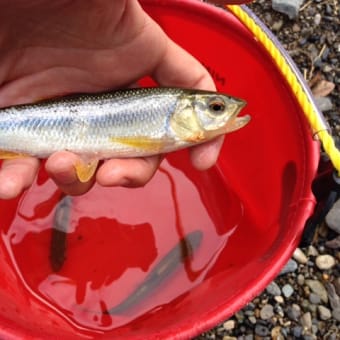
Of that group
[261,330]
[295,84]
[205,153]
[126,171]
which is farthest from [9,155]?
[261,330]

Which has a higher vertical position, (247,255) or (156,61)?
(156,61)

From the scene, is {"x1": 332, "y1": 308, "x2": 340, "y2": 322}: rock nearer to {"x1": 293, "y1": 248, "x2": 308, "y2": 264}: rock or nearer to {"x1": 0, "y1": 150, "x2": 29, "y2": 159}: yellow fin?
{"x1": 293, "y1": 248, "x2": 308, "y2": 264}: rock

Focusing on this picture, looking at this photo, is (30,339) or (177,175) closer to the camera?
(30,339)

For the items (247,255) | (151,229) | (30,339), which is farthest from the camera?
(151,229)

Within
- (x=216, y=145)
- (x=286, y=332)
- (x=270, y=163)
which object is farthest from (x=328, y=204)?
(x=286, y=332)

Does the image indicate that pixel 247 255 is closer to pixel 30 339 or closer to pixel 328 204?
pixel 328 204

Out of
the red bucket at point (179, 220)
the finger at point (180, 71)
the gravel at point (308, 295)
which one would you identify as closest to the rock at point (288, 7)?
the gravel at point (308, 295)

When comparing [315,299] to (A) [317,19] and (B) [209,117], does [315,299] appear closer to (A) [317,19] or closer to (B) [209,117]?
(B) [209,117]

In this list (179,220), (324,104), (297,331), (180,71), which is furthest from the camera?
(324,104)
